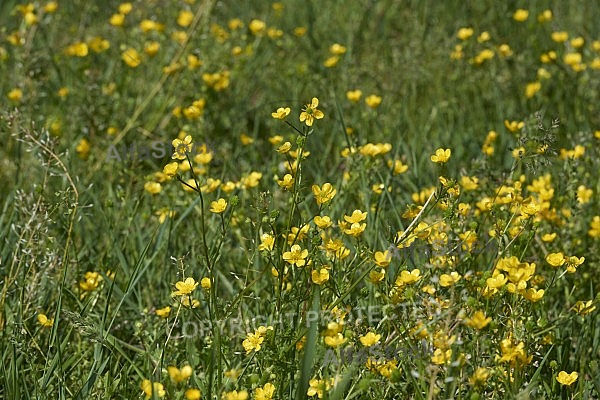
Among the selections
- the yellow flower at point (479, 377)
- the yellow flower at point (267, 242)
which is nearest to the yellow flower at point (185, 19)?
the yellow flower at point (267, 242)

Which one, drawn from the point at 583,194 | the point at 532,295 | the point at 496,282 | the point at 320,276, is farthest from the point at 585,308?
the point at 583,194

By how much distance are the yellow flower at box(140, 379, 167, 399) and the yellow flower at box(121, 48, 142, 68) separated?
7.74ft

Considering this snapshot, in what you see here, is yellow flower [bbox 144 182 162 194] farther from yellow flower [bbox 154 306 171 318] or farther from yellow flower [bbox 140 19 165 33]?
yellow flower [bbox 140 19 165 33]

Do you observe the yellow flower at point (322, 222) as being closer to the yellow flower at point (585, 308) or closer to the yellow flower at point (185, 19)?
the yellow flower at point (585, 308)

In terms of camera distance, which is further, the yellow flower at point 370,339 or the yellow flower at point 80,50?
the yellow flower at point 80,50

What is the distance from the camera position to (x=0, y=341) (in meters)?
2.43

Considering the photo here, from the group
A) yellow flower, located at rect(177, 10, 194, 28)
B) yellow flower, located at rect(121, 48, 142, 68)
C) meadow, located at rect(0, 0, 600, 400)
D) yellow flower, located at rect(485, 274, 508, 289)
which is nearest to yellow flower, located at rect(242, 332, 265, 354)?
meadow, located at rect(0, 0, 600, 400)

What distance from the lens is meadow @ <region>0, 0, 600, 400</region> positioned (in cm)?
216

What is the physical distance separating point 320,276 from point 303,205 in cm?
99

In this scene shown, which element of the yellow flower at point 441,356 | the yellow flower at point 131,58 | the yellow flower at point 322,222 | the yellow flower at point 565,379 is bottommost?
the yellow flower at point 565,379

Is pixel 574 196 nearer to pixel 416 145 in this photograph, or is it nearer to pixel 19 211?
pixel 416 145

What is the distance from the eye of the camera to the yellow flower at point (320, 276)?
218 centimetres

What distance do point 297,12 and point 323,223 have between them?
3.33 m

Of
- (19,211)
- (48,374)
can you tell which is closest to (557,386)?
(48,374)
